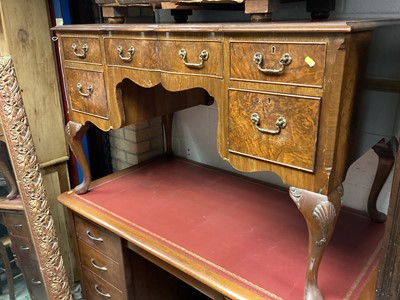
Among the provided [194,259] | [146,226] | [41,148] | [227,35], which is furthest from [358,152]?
[41,148]

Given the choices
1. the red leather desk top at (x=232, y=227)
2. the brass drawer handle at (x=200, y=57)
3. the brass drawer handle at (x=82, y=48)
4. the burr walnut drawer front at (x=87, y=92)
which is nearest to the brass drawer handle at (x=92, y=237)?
the red leather desk top at (x=232, y=227)

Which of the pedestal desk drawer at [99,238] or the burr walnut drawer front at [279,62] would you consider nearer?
the burr walnut drawer front at [279,62]

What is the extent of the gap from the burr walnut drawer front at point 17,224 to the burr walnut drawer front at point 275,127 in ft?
3.15

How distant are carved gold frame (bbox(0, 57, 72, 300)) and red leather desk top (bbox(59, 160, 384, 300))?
0.16 meters

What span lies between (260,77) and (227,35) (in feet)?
0.48

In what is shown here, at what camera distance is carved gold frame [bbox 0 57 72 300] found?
1352mm

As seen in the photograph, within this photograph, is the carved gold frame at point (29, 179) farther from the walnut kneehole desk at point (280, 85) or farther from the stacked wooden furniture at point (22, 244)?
the walnut kneehole desk at point (280, 85)

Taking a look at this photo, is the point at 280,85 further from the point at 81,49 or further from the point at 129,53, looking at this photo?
the point at 81,49

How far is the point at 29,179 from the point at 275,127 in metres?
0.97

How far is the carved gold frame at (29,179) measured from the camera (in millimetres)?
1352

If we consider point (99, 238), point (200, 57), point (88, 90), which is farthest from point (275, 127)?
point (99, 238)

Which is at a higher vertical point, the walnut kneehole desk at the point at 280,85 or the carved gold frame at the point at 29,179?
the walnut kneehole desk at the point at 280,85

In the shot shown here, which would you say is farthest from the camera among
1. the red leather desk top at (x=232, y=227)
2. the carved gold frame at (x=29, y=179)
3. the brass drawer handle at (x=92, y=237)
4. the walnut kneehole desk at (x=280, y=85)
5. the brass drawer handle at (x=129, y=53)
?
the brass drawer handle at (x=92, y=237)

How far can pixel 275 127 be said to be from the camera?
96 centimetres
